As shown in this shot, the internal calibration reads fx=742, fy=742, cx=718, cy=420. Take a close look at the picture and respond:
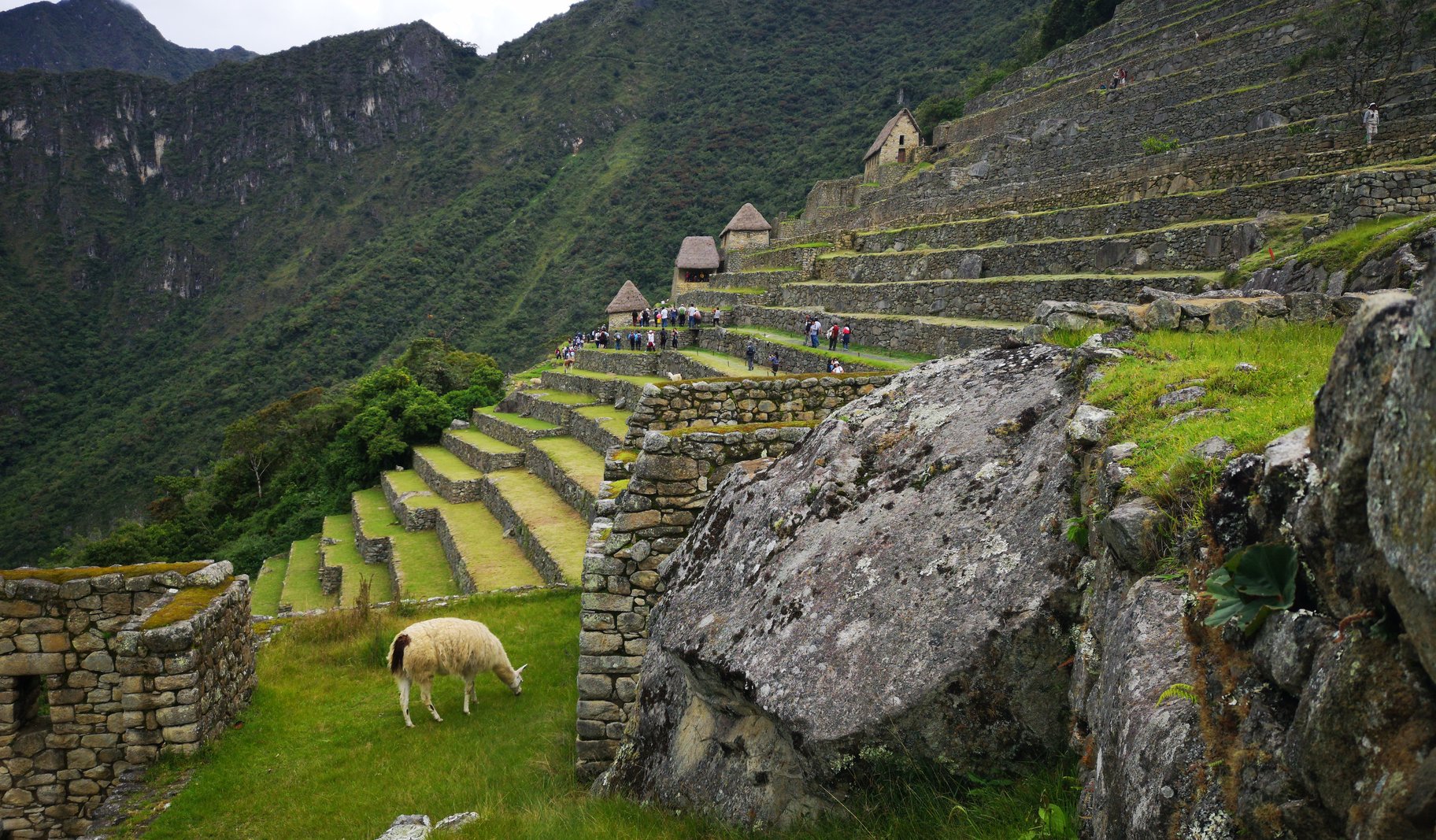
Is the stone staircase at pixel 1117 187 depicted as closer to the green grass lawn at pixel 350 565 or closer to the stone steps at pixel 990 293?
the stone steps at pixel 990 293

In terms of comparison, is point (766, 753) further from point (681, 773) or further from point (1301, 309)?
point (1301, 309)

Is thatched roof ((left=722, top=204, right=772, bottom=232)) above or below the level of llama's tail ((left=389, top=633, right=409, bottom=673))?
above

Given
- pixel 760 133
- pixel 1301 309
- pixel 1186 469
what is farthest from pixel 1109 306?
pixel 760 133

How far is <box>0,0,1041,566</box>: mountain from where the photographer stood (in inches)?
3041

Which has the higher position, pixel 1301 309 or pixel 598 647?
pixel 1301 309

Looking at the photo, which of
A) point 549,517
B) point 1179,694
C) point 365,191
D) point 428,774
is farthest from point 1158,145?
point 365,191

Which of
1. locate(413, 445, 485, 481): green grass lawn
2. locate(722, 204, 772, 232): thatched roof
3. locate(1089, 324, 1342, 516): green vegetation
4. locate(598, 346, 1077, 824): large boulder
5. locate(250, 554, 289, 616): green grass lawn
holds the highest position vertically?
locate(722, 204, 772, 232): thatched roof

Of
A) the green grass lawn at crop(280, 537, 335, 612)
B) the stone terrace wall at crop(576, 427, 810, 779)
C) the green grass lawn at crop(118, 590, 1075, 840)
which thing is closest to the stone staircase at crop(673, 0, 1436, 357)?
the stone terrace wall at crop(576, 427, 810, 779)

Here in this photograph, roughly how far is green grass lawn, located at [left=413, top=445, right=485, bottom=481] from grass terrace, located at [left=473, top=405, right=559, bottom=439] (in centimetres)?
103

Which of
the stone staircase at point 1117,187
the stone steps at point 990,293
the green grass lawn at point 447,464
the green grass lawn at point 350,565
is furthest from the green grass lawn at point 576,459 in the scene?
the stone steps at point 990,293

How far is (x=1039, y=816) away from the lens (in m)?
2.50

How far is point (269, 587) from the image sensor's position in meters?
22.4

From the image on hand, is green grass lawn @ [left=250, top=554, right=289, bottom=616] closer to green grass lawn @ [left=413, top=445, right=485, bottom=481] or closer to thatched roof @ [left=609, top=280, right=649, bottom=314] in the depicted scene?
green grass lawn @ [left=413, top=445, right=485, bottom=481]

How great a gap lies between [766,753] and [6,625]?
805 centimetres
